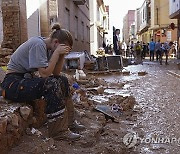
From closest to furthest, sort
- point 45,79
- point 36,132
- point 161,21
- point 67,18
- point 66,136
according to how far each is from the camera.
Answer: point 45,79 → point 66,136 → point 36,132 → point 67,18 → point 161,21

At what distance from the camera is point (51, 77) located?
12.1ft

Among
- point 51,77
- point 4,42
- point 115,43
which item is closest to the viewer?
point 51,77

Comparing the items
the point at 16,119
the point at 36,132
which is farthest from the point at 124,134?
the point at 16,119

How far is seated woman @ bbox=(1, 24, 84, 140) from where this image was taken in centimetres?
360

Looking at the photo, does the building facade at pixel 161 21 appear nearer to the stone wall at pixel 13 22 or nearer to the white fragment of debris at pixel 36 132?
the stone wall at pixel 13 22

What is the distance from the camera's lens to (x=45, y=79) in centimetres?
363

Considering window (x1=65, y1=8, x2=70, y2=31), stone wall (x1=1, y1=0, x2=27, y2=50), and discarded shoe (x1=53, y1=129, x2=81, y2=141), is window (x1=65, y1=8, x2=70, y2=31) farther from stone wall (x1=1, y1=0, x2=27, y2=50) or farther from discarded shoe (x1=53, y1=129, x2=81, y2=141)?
discarded shoe (x1=53, y1=129, x2=81, y2=141)

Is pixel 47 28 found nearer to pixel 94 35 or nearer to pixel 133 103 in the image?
pixel 133 103

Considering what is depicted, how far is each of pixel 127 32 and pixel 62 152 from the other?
90182 millimetres

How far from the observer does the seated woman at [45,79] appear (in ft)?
11.8

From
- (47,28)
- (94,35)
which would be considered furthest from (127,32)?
(47,28)

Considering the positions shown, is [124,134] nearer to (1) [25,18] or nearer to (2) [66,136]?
(2) [66,136]

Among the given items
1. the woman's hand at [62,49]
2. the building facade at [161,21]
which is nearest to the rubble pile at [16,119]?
the woman's hand at [62,49]

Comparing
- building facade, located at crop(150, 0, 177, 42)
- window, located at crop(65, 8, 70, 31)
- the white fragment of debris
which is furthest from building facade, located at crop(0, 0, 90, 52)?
building facade, located at crop(150, 0, 177, 42)
